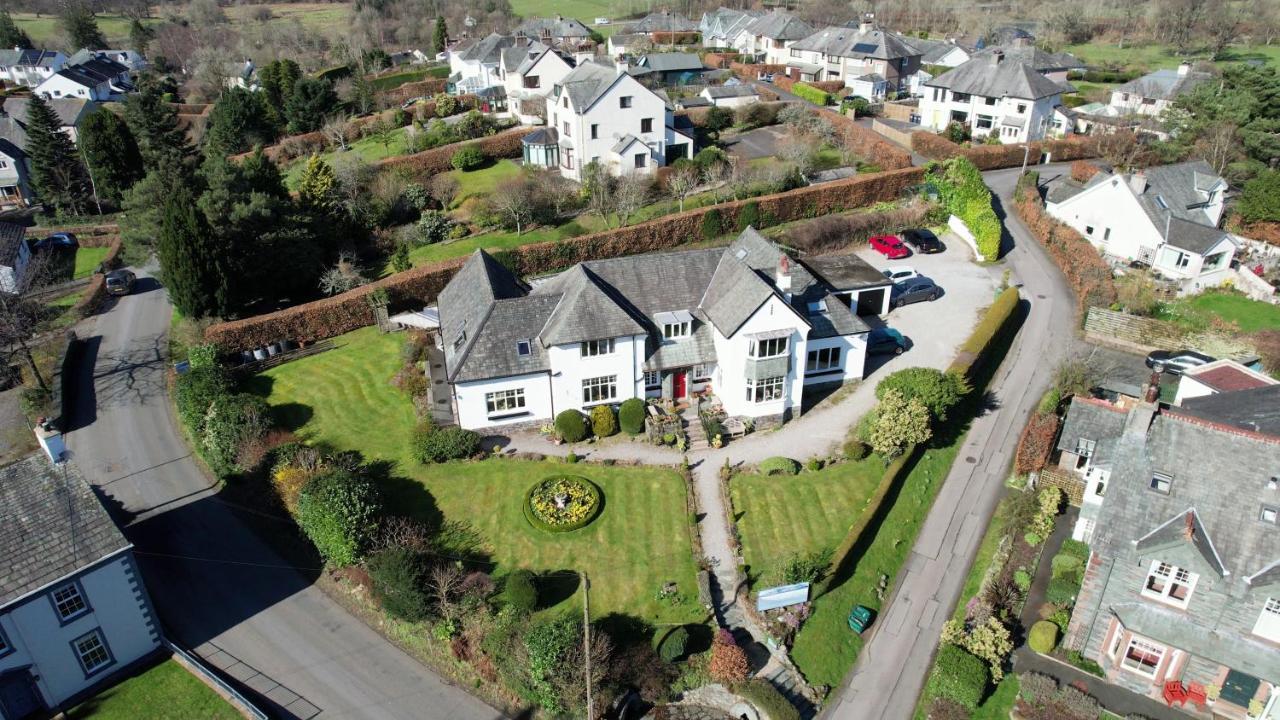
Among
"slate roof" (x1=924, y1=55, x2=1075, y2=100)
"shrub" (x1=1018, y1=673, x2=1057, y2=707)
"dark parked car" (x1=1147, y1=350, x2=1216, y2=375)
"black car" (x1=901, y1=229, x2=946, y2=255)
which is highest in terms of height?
"slate roof" (x1=924, y1=55, x2=1075, y2=100)

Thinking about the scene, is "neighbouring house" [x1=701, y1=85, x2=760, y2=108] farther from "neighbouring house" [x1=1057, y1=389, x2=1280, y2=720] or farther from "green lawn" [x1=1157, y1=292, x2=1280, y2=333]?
"neighbouring house" [x1=1057, y1=389, x2=1280, y2=720]

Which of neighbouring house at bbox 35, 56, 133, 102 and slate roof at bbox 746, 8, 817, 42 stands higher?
slate roof at bbox 746, 8, 817, 42

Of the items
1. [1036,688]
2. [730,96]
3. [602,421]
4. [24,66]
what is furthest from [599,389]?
[24,66]

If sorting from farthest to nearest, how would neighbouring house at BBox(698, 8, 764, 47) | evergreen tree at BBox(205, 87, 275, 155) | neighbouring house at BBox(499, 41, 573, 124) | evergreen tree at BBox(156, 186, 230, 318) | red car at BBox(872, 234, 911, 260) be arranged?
1. neighbouring house at BBox(698, 8, 764, 47)
2. evergreen tree at BBox(205, 87, 275, 155)
3. neighbouring house at BBox(499, 41, 573, 124)
4. red car at BBox(872, 234, 911, 260)
5. evergreen tree at BBox(156, 186, 230, 318)

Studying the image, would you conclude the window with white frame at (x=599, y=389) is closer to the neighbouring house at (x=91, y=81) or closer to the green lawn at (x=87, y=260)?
the green lawn at (x=87, y=260)

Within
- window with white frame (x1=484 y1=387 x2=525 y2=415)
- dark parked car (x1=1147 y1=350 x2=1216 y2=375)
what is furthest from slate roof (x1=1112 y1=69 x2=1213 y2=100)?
window with white frame (x1=484 y1=387 x2=525 y2=415)

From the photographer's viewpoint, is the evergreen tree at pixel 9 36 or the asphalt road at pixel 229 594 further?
the evergreen tree at pixel 9 36

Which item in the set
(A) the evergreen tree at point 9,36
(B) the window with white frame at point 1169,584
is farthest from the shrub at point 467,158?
(A) the evergreen tree at point 9,36
